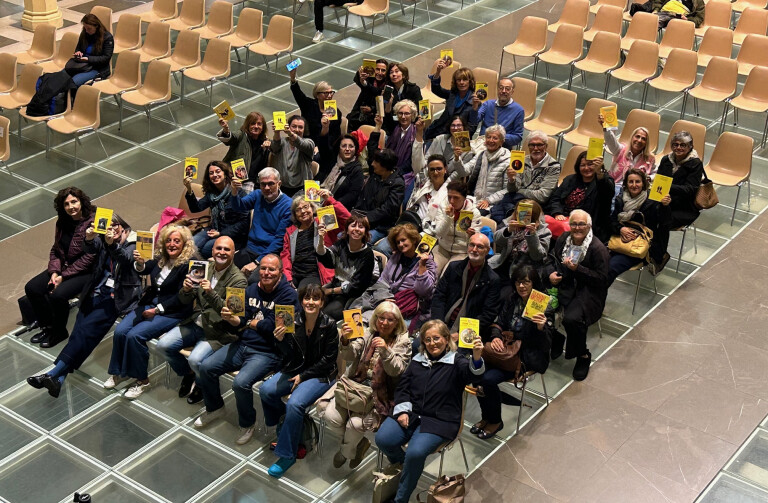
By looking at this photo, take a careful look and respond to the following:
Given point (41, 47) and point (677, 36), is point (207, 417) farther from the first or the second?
point (677, 36)

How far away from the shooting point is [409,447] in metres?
6.75

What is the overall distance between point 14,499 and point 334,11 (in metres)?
9.71

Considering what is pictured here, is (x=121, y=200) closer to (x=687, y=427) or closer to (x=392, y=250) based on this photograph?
(x=392, y=250)

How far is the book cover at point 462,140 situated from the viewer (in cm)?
923

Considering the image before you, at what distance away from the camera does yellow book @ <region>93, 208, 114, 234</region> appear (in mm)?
8148

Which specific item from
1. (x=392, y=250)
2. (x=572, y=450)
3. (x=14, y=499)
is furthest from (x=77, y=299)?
(x=572, y=450)

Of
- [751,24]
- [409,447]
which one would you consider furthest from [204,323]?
[751,24]

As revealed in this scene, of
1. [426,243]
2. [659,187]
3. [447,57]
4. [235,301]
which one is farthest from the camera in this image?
[447,57]

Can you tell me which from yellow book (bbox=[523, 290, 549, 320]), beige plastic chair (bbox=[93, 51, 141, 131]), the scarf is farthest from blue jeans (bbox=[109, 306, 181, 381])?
beige plastic chair (bbox=[93, 51, 141, 131])

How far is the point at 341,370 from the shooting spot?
7.38 m

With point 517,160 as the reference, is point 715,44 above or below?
below

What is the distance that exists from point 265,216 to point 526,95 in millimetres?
3799

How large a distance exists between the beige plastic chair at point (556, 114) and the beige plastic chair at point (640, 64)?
4.70 feet

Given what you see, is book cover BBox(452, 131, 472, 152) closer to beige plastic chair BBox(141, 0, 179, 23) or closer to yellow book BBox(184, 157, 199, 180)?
yellow book BBox(184, 157, 199, 180)
